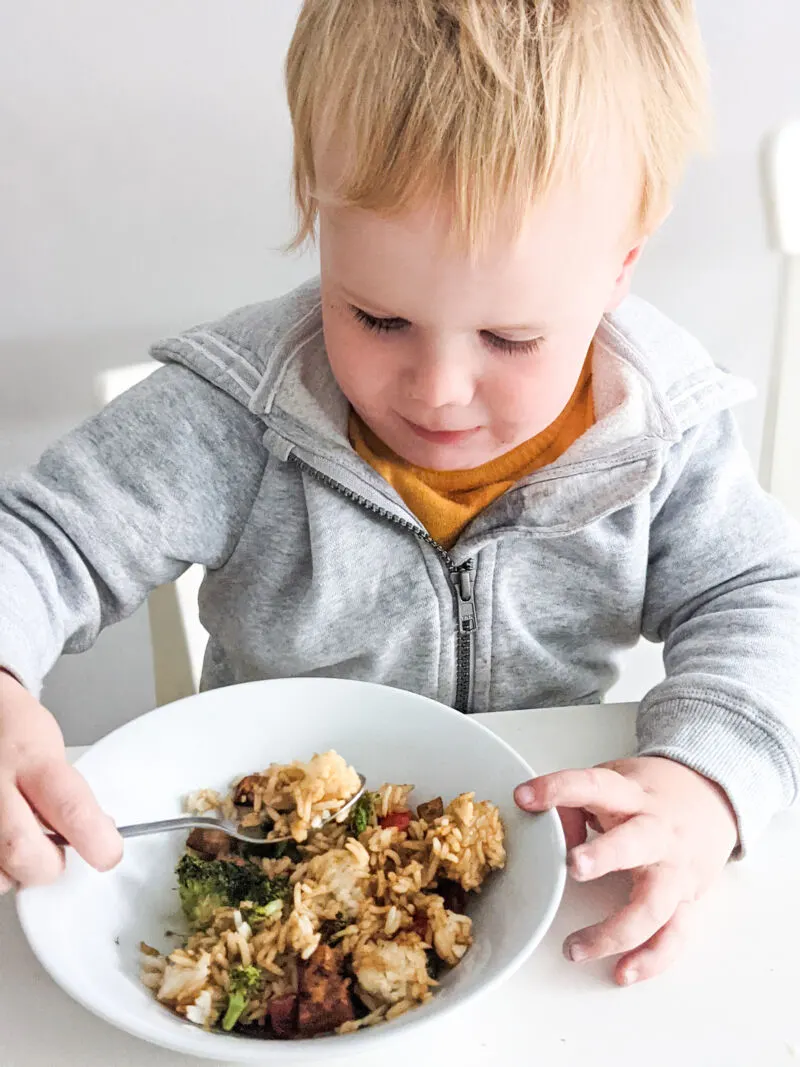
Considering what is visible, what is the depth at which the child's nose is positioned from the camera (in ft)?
2.33

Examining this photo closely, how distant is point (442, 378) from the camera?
28.1 inches

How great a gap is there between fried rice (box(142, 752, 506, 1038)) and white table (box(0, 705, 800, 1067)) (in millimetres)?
37

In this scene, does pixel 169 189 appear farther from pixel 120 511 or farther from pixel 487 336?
pixel 487 336

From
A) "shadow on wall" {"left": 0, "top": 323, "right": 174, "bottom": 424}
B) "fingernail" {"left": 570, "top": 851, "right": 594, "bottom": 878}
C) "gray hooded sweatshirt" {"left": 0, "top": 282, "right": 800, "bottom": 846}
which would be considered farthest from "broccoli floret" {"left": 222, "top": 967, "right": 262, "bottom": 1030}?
"shadow on wall" {"left": 0, "top": 323, "right": 174, "bottom": 424}

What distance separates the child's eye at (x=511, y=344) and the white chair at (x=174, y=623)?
58 cm

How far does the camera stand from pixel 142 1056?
0.59 metres

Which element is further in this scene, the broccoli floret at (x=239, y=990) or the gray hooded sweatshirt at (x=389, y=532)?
the gray hooded sweatshirt at (x=389, y=532)

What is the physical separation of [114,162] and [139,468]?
0.52 metres

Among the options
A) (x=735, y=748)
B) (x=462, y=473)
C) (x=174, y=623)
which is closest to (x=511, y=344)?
(x=462, y=473)

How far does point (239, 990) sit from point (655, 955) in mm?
259

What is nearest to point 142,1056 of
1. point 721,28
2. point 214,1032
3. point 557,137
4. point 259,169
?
point 214,1032

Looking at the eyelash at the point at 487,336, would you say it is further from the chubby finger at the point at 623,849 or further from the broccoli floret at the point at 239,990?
the broccoli floret at the point at 239,990

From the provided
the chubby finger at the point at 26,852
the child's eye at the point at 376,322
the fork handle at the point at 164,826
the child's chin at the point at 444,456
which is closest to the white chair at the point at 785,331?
the child's chin at the point at 444,456

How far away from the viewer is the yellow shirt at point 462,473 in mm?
946
